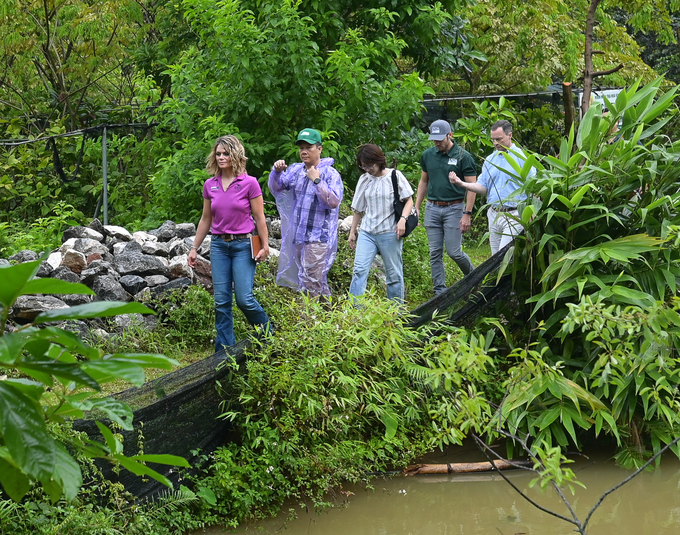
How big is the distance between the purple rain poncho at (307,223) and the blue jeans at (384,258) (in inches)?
10.8

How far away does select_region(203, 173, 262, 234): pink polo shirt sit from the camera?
5.39 meters

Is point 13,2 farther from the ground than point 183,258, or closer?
farther from the ground

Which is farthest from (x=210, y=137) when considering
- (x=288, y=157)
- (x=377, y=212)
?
(x=377, y=212)

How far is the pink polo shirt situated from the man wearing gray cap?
1.89m

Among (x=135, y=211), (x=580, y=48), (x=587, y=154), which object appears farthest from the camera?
(x=580, y=48)

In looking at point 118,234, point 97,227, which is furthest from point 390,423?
point 97,227

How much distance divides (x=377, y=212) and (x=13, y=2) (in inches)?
344

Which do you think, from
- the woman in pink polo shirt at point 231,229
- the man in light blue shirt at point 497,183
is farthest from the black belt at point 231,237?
the man in light blue shirt at point 497,183

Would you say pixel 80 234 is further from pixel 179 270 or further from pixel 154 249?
pixel 179 270

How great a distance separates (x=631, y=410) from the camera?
4621 mm

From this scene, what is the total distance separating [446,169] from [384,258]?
3.43 feet

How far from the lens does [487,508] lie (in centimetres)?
A: 434

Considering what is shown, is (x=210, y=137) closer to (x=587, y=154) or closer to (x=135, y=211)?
(x=135, y=211)

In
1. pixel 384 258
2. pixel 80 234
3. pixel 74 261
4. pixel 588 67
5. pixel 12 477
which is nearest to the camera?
pixel 12 477
